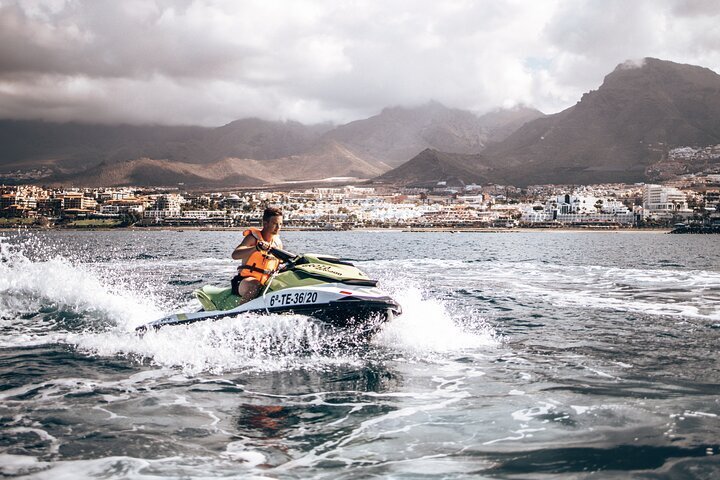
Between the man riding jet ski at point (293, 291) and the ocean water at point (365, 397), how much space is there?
29cm

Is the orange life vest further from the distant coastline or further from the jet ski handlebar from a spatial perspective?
the distant coastline

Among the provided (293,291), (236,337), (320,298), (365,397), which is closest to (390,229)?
(236,337)

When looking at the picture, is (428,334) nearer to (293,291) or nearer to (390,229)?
(293,291)

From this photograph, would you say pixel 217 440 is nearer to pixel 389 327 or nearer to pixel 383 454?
pixel 383 454

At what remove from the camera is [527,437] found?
6941 mm

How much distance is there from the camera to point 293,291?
11.2m

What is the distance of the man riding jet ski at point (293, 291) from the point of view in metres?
10.9

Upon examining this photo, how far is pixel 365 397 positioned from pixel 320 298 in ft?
8.86

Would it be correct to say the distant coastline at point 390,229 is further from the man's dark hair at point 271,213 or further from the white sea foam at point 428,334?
the man's dark hair at point 271,213

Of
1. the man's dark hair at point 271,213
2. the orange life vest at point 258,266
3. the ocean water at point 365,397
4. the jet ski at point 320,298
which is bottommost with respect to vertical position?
the ocean water at point 365,397

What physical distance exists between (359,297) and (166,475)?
535cm

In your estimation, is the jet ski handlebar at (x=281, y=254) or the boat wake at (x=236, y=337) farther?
the jet ski handlebar at (x=281, y=254)

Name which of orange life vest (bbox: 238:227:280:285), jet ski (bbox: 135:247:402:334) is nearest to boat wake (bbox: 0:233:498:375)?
jet ski (bbox: 135:247:402:334)

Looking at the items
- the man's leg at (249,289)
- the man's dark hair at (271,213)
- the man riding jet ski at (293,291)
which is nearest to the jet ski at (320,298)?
the man riding jet ski at (293,291)
